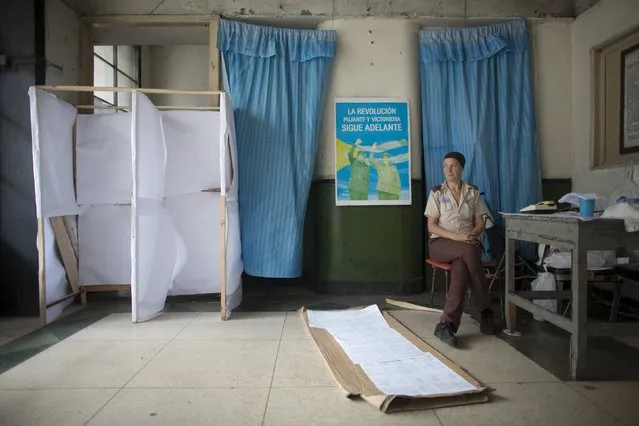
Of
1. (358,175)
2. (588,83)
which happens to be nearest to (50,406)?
(358,175)

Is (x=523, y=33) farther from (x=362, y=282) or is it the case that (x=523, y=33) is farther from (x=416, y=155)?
(x=362, y=282)

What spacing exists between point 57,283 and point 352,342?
7.72ft

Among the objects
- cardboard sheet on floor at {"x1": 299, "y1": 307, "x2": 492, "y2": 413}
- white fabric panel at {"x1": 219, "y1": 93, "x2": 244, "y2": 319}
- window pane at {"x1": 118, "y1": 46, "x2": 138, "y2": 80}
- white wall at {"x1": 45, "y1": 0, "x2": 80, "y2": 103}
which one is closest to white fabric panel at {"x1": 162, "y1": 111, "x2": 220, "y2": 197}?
white fabric panel at {"x1": 219, "y1": 93, "x2": 244, "y2": 319}

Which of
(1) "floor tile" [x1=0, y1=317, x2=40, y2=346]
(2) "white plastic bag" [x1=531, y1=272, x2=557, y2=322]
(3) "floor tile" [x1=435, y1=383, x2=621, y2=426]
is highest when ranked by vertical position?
(2) "white plastic bag" [x1=531, y1=272, x2=557, y2=322]

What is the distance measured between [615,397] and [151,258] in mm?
2811

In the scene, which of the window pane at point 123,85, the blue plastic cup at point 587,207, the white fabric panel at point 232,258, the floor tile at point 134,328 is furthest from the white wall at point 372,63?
the window pane at point 123,85

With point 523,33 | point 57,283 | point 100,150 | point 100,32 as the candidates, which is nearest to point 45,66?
point 100,150

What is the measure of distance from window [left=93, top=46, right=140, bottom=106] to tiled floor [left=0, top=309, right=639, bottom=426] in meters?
3.24

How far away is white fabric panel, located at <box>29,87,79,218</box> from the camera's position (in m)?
2.87

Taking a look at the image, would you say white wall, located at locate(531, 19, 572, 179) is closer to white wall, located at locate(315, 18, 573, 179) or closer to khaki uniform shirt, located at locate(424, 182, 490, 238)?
white wall, located at locate(315, 18, 573, 179)

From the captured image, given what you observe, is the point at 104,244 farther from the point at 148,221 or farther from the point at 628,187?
the point at 628,187

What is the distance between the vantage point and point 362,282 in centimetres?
391

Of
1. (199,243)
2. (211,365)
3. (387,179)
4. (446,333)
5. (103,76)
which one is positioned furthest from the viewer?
(103,76)

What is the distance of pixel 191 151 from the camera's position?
3.39m
